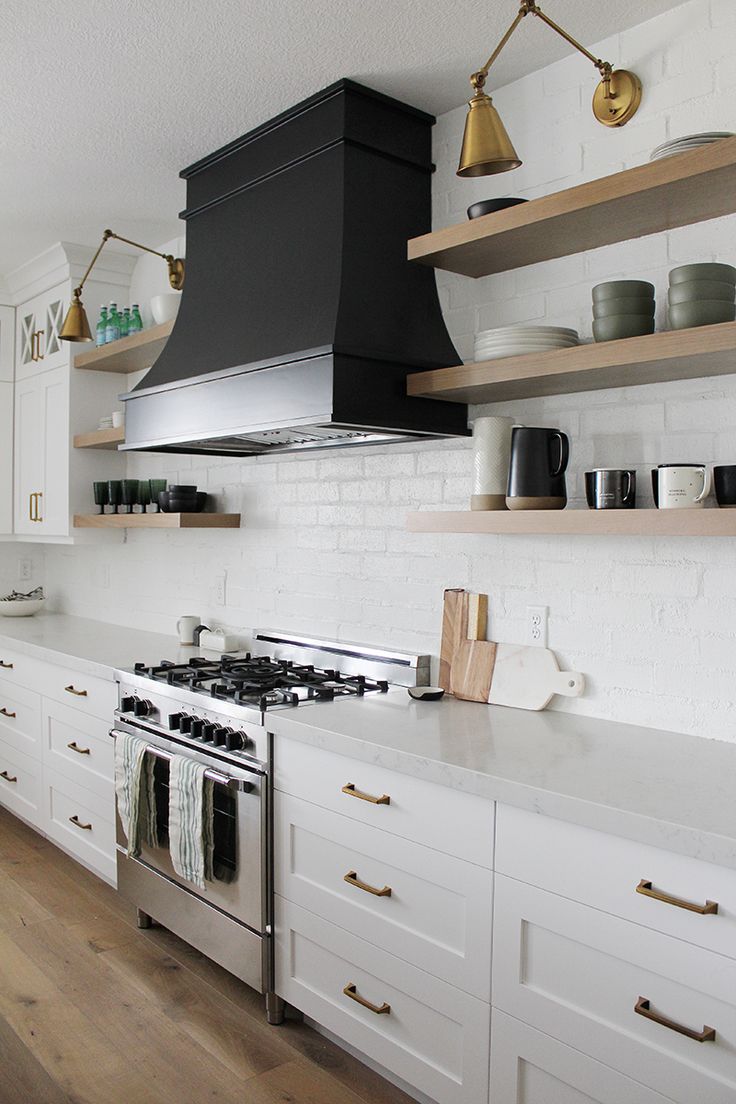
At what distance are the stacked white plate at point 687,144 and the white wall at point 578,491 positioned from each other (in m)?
0.22

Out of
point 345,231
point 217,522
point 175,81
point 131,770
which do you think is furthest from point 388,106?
point 131,770

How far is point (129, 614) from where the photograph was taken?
438cm

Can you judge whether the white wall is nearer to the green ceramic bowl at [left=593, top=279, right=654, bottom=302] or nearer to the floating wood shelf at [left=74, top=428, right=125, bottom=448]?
the green ceramic bowl at [left=593, top=279, right=654, bottom=302]

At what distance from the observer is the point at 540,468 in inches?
89.4

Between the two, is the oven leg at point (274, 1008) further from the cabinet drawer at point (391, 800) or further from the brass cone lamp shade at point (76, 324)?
the brass cone lamp shade at point (76, 324)

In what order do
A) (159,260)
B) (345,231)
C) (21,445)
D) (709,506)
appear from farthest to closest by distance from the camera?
(21,445), (159,260), (345,231), (709,506)

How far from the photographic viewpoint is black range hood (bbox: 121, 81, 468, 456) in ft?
8.17

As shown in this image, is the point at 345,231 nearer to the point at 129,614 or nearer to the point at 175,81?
the point at 175,81

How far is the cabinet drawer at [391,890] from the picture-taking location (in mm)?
1902

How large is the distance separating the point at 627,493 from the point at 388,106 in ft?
4.67

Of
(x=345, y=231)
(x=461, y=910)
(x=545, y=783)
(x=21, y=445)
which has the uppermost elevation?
(x=345, y=231)

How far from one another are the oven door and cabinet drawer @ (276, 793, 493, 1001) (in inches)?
2.4

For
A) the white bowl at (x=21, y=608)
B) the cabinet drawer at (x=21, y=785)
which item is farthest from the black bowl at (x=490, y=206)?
the white bowl at (x=21, y=608)

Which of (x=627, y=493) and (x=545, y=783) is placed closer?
(x=545, y=783)
